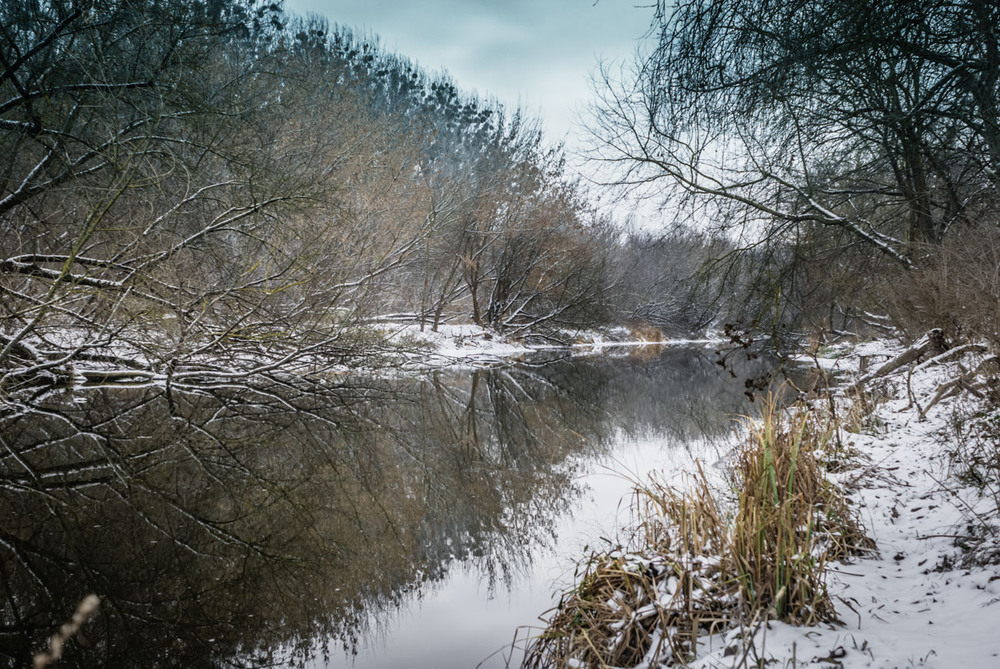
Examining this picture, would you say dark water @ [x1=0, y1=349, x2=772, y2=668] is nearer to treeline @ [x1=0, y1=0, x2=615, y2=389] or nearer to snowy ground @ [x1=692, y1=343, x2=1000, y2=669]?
treeline @ [x1=0, y1=0, x2=615, y2=389]

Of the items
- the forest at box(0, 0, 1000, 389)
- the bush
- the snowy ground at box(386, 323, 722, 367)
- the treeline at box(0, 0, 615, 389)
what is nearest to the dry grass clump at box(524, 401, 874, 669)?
the forest at box(0, 0, 1000, 389)

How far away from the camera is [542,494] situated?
584 cm

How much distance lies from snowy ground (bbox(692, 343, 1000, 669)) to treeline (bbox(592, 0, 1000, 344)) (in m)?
1.32

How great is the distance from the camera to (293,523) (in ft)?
15.8

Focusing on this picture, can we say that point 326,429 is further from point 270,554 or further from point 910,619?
point 910,619

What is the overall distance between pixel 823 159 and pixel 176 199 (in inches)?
384

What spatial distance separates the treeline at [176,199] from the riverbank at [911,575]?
244 inches

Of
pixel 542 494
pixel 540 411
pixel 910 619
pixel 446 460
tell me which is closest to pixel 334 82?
pixel 540 411

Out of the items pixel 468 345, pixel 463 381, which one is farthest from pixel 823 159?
pixel 468 345

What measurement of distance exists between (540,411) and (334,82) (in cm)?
1202

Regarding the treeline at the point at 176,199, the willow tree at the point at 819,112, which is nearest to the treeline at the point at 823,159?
the willow tree at the point at 819,112

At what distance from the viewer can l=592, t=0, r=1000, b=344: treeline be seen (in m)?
3.33

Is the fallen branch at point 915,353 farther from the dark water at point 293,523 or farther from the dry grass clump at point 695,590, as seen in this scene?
the dry grass clump at point 695,590

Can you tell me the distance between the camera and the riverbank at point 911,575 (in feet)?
7.25
